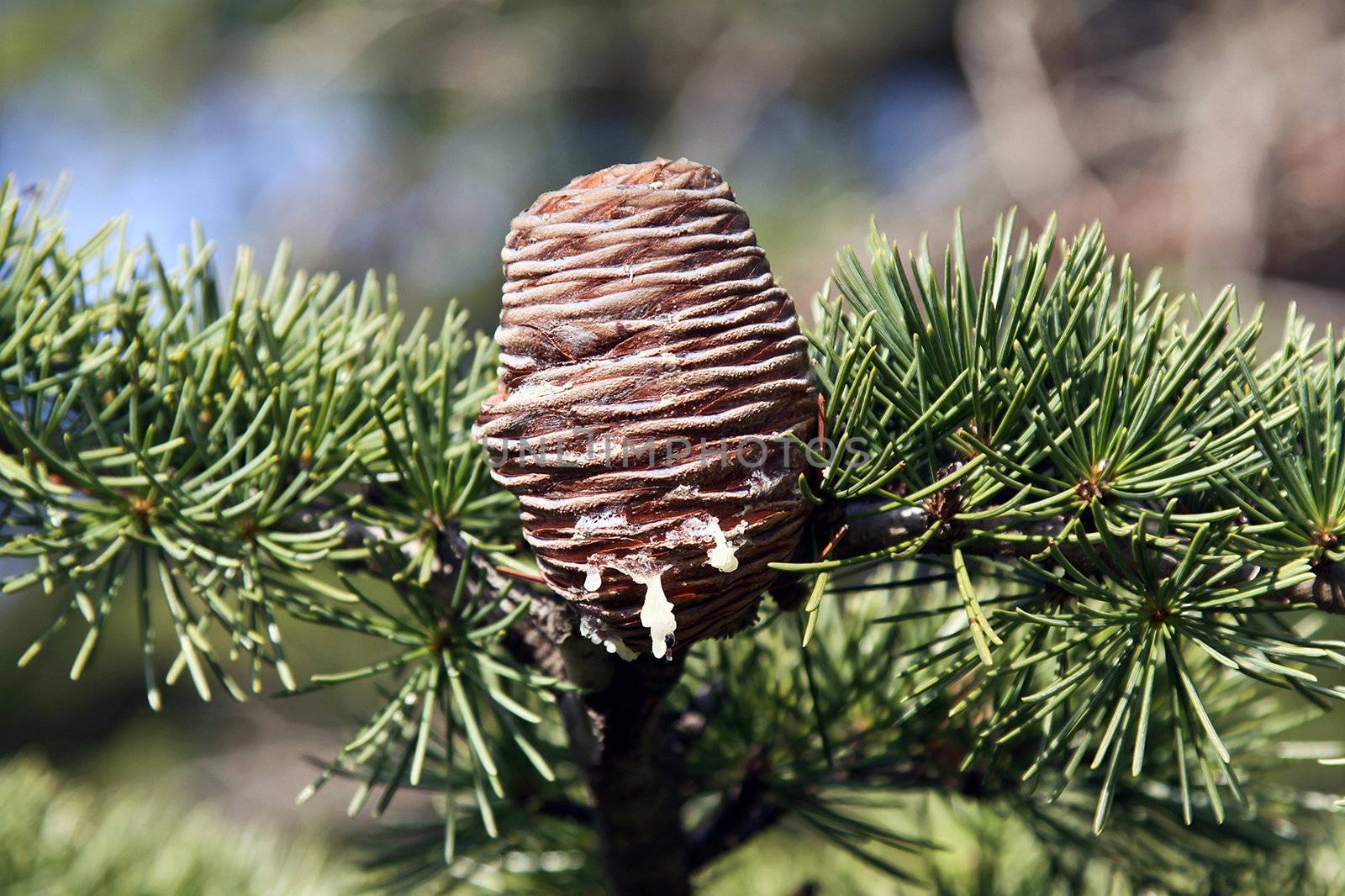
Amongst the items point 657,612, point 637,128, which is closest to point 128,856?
point 657,612

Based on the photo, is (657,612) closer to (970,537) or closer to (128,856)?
(970,537)

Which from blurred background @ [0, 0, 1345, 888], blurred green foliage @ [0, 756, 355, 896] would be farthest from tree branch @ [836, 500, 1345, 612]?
blurred background @ [0, 0, 1345, 888]

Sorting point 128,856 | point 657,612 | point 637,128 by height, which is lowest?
point 128,856

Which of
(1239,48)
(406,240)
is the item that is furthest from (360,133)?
(1239,48)

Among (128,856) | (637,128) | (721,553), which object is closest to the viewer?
(721,553)

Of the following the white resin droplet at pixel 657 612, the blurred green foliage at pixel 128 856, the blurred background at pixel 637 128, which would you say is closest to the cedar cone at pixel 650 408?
the white resin droplet at pixel 657 612

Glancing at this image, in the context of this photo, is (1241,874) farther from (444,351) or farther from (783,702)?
(444,351)

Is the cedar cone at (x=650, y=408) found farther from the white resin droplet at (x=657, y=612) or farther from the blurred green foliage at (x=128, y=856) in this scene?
the blurred green foliage at (x=128, y=856)
